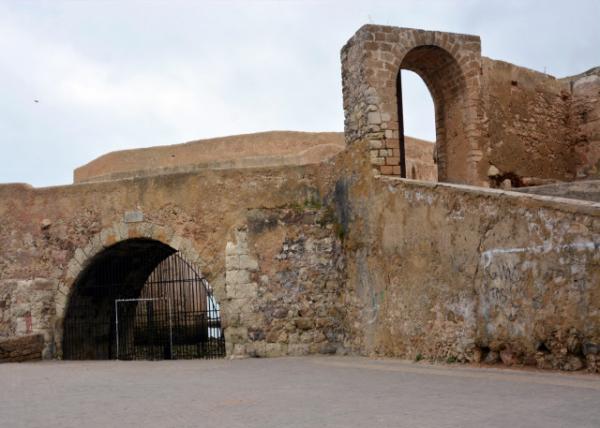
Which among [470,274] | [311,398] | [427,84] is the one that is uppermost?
[427,84]

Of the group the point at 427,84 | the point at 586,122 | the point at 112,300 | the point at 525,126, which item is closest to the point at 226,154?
the point at 112,300

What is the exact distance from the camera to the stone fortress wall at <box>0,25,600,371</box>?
6465 mm

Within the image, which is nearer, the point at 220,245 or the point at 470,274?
the point at 470,274

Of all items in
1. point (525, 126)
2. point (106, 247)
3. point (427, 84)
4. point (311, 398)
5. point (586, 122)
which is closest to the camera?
point (311, 398)

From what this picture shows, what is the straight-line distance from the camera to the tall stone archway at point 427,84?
937 centimetres

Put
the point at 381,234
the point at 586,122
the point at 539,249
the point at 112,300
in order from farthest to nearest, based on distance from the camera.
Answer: the point at 112,300
the point at 586,122
the point at 381,234
the point at 539,249

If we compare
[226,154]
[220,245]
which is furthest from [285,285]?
[226,154]

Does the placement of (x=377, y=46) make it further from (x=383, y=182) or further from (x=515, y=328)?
(x=515, y=328)

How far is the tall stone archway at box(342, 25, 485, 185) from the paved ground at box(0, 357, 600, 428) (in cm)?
330

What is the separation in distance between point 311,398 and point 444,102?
6.42m

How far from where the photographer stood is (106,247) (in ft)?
37.5

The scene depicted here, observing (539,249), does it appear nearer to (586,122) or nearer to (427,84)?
(427,84)

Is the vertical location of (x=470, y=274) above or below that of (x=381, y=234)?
below

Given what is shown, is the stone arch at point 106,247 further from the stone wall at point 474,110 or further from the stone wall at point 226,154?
the stone wall at point 226,154
